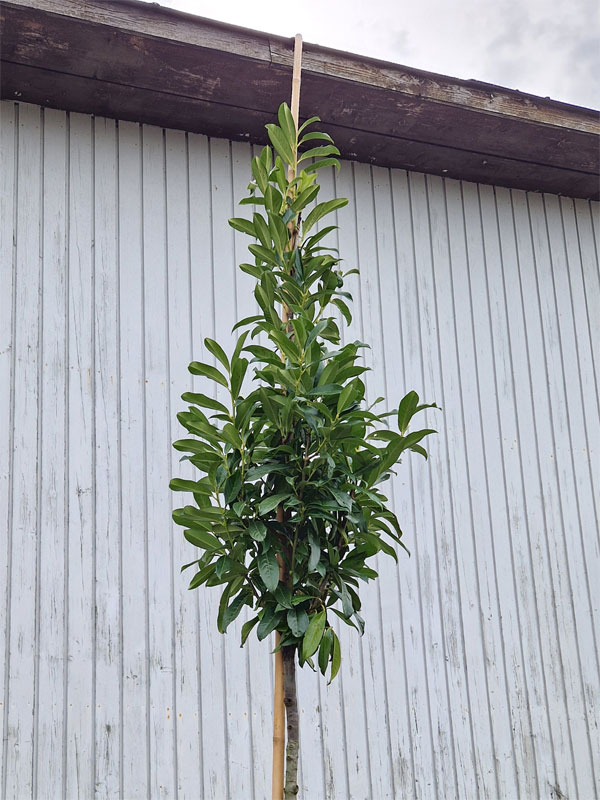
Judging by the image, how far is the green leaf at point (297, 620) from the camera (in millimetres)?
1464

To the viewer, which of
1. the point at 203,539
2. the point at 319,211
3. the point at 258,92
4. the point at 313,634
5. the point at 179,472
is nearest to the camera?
the point at 313,634

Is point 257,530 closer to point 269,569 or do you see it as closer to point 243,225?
point 269,569

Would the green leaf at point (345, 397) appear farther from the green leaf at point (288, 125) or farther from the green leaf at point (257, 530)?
the green leaf at point (288, 125)

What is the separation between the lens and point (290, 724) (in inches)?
59.2

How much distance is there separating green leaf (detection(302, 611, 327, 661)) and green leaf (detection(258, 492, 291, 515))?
19 centimetres

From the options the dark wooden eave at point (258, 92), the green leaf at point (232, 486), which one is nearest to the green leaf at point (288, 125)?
the green leaf at point (232, 486)

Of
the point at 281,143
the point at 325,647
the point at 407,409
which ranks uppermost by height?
the point at 281,143

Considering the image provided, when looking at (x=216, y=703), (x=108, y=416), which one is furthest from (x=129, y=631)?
(x=108, y=416)

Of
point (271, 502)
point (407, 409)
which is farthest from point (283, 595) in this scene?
point (407, 409)

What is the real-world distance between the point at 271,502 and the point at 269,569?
11 cm

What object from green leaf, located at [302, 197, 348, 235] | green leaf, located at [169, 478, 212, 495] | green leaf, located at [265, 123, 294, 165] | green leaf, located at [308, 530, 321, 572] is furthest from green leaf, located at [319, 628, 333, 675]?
green leaf, located at [265, 123, 294, 165]

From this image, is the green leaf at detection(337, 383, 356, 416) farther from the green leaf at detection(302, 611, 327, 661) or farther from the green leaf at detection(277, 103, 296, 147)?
the green leaf at detection(277, 103, 296, 147)

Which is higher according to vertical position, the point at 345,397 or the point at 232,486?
the point at 345,397

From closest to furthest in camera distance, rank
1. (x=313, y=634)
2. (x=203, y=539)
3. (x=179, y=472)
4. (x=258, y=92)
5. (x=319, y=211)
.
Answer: (x=313, y=634) → (x=203, y=539) → (x=319, y=211) → (x=179, y=472) → (x=258, y=92)
